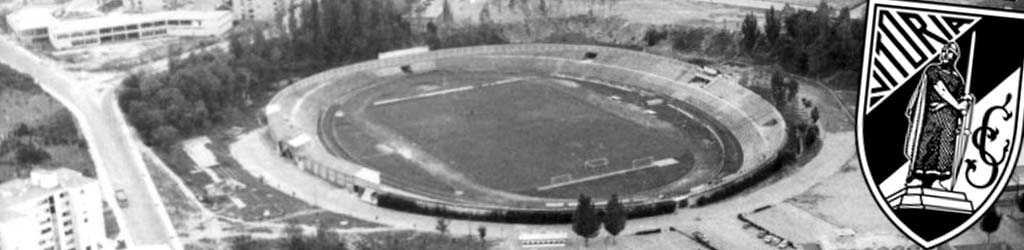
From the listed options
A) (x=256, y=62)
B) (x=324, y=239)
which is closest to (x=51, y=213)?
(x=324, y=239)

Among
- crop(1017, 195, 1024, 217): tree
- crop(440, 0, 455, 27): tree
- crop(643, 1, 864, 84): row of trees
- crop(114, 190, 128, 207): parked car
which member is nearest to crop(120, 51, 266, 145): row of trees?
crop(114, 190, 128, 207): parked car

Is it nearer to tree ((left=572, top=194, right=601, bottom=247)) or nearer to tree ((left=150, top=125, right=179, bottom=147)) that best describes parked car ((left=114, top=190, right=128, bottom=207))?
tree ((left=150, top=125, right=179, bottom=147))

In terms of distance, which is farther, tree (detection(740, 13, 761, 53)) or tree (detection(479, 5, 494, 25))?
tree (detection(479, 5, 494, 25))

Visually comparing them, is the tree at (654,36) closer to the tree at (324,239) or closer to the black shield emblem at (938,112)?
the tree at (324,239)

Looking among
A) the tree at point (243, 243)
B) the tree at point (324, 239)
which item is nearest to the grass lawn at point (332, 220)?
the tree at point (324, 239)

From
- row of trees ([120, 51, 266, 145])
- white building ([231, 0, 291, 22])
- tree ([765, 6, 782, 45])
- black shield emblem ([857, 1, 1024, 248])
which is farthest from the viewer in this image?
white building ([231, 0, 291, 22])

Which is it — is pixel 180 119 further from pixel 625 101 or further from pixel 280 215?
pixel 625 101
